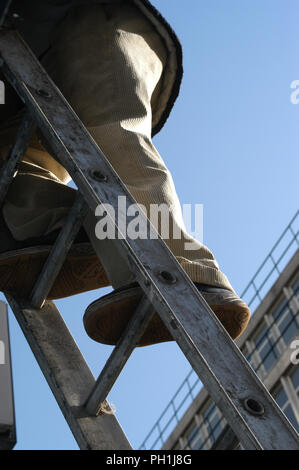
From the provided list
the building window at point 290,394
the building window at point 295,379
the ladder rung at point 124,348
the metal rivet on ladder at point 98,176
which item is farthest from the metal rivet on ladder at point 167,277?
the building window at point 295,379

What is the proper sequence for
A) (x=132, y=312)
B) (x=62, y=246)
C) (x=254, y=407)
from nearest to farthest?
(x=254, y=407), (x=132, y=312), (x=62, y=246)

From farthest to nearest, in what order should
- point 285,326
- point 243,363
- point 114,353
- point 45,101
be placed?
point 285,326 < point 45,101 < point 114,353 < point 243,363

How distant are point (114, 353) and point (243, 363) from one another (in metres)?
0.58

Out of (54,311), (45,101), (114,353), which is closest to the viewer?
(114,353)

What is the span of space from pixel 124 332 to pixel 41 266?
450 millimetres

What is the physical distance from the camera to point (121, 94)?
9.04ft

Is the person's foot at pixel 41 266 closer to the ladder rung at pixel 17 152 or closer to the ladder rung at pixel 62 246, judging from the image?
the ladder rung at pixel 62 246

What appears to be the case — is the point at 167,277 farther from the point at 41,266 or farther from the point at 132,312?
the point at 41,266

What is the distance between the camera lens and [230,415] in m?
1.72

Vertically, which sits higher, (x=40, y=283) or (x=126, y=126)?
(x=126, y=126)

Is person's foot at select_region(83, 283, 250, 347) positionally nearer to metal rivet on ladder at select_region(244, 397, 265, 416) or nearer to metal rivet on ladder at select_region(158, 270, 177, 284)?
metal rivet on ladder at select_region(158, 270, 177, 284)

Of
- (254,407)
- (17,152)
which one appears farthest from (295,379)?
(254,407)
